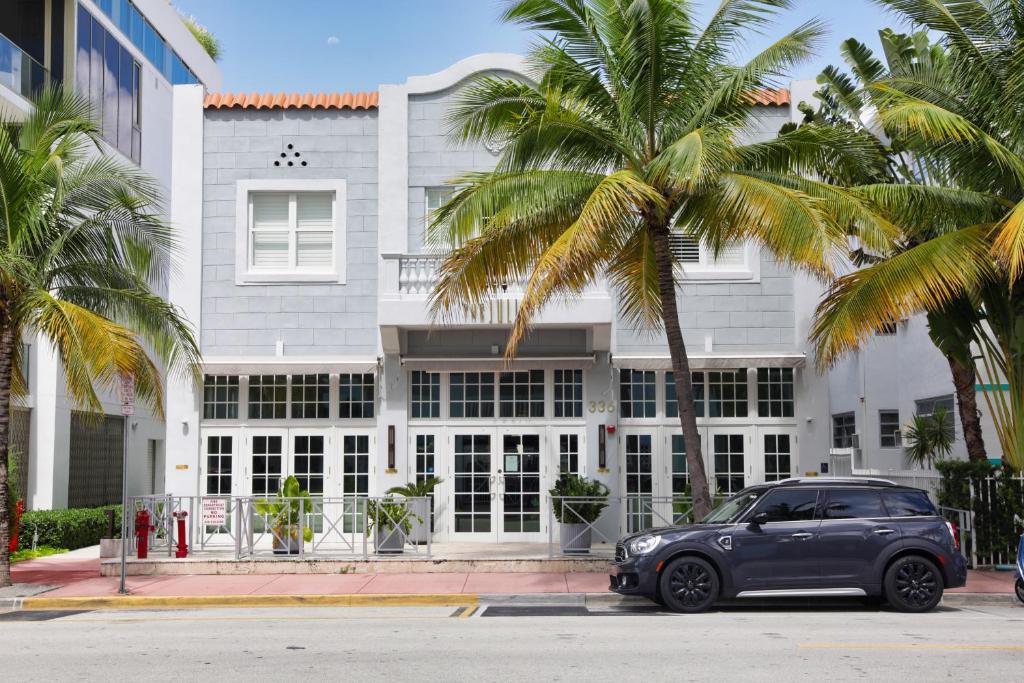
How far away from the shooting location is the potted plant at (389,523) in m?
18.0

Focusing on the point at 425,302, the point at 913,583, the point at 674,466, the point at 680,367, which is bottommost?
the point at 913,583

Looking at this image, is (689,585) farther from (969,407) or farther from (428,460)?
(428,460)

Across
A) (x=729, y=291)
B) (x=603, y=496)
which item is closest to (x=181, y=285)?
(x=603, y=496)

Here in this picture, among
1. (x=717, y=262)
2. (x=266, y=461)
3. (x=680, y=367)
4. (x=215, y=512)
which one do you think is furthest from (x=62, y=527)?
(x=717, y=262)

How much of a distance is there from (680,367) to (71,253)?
355 inches

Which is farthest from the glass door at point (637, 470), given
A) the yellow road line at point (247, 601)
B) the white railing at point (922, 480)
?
the yellow road line at point (247, 601)

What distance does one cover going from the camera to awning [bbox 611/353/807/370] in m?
20.5

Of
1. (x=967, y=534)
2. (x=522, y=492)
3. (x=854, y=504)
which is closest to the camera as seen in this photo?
(x=854, y=504)

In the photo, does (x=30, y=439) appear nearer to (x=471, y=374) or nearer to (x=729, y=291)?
→ (x=471, y=374)

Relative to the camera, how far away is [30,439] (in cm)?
2433

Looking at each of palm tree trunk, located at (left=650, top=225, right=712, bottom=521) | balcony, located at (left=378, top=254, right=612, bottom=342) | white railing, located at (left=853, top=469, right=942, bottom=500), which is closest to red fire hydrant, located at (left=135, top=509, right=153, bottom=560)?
balcony, located at (left=378, top=254, right=612, bottom=342)

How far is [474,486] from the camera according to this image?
2083 centimetres

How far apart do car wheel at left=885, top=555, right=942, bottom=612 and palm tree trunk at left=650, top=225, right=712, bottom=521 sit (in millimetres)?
3051

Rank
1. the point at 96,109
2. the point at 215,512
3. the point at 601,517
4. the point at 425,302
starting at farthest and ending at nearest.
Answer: the point at 96,109
the point at 425,302
the point at 601,517
the point at 215,512
